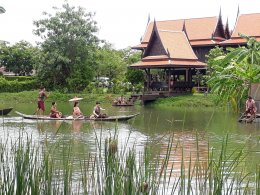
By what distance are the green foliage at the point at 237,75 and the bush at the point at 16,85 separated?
783 inches

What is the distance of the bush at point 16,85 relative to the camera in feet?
128

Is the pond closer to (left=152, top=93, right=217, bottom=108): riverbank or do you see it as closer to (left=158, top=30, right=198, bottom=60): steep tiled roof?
(left=152, top=93, right=217, bottom=108): riverbank

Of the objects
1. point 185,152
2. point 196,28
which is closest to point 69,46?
point 196,28

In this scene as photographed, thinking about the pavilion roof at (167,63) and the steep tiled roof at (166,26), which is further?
the steep tiled roof at (166,26)

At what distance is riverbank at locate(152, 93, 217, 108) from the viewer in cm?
2962

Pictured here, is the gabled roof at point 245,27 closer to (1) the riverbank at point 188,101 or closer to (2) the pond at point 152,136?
(1) the riverbank at point 188,101

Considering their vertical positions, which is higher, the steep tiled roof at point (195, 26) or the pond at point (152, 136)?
the steep tiled roof at point (195, 26)

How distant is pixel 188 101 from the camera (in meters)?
30.0

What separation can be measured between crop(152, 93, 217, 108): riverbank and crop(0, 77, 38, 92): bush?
12.1m

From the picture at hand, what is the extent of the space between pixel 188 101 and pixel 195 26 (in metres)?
12.1

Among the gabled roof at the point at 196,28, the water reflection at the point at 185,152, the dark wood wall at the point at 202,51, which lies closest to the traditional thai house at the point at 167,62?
the gabled roof at the point at 196,28

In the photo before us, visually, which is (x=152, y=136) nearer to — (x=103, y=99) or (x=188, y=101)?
(x=188, y=101)

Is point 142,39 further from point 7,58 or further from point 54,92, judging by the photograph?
point 7,58

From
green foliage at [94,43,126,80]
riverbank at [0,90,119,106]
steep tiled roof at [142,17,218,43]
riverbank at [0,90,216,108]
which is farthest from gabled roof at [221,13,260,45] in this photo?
green foliage at [94,43,126,80]
